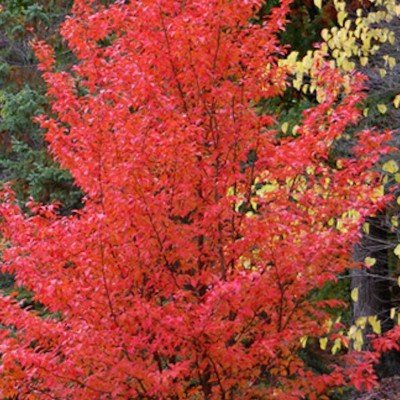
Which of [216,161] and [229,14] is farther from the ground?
[229,14]

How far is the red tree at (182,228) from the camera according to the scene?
608 centimetres

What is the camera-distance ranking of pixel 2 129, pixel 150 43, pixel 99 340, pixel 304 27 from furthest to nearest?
pixel 2 129 < pixel 304 27 < pixel 150 43 < pixel 99 340

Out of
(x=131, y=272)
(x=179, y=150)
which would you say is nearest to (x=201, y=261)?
(x=131, y=272)

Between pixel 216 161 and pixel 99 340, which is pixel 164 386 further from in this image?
pixel 216 161

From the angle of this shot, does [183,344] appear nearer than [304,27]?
Yes

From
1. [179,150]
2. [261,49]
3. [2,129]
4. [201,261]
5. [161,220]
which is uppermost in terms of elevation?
[261,49]

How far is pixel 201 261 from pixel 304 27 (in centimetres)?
763

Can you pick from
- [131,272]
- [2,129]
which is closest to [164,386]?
[131,272]

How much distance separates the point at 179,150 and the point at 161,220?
1.78 ft

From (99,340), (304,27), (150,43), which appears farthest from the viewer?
(304,27)

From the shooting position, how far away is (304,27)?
529 inches

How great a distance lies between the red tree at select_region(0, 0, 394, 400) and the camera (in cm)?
608

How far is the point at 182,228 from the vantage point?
634 cm

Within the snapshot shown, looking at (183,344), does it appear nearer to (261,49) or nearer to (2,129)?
(261,49)
